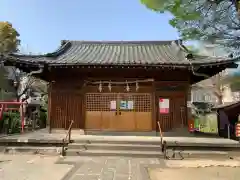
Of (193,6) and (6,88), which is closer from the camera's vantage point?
(193,6)

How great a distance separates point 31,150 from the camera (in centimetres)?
1176

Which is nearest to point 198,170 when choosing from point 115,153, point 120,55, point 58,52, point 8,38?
point 115,153

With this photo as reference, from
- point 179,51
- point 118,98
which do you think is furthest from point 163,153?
point 179,51

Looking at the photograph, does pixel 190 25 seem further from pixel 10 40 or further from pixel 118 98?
Result: pixel 10 40

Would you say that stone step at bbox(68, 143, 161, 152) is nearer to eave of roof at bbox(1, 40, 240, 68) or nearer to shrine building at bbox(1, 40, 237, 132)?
shrine building at bbox(1, 40, 237, 132)

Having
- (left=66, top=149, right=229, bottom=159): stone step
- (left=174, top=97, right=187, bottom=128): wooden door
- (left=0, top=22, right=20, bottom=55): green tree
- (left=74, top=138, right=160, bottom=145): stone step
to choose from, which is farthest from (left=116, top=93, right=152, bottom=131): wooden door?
(left=0, top=22, right=20, bottom=55): green tree

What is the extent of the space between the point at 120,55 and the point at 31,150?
7906 millimetres

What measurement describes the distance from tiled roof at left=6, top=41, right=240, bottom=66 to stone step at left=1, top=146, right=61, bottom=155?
439 centimetres

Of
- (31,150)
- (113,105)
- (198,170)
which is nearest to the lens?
(198,170)

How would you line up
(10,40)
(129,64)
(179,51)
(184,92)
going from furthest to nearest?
(10,40) < (179,51) < (184,92) < (129,64)

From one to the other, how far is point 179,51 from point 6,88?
23522 millimetres

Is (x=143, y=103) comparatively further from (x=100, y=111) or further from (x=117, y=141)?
(x=117, y=141)

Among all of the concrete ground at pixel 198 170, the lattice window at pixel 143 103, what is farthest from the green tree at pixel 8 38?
the concrete ground at pixel 198 170

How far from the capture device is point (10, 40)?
102 ft
